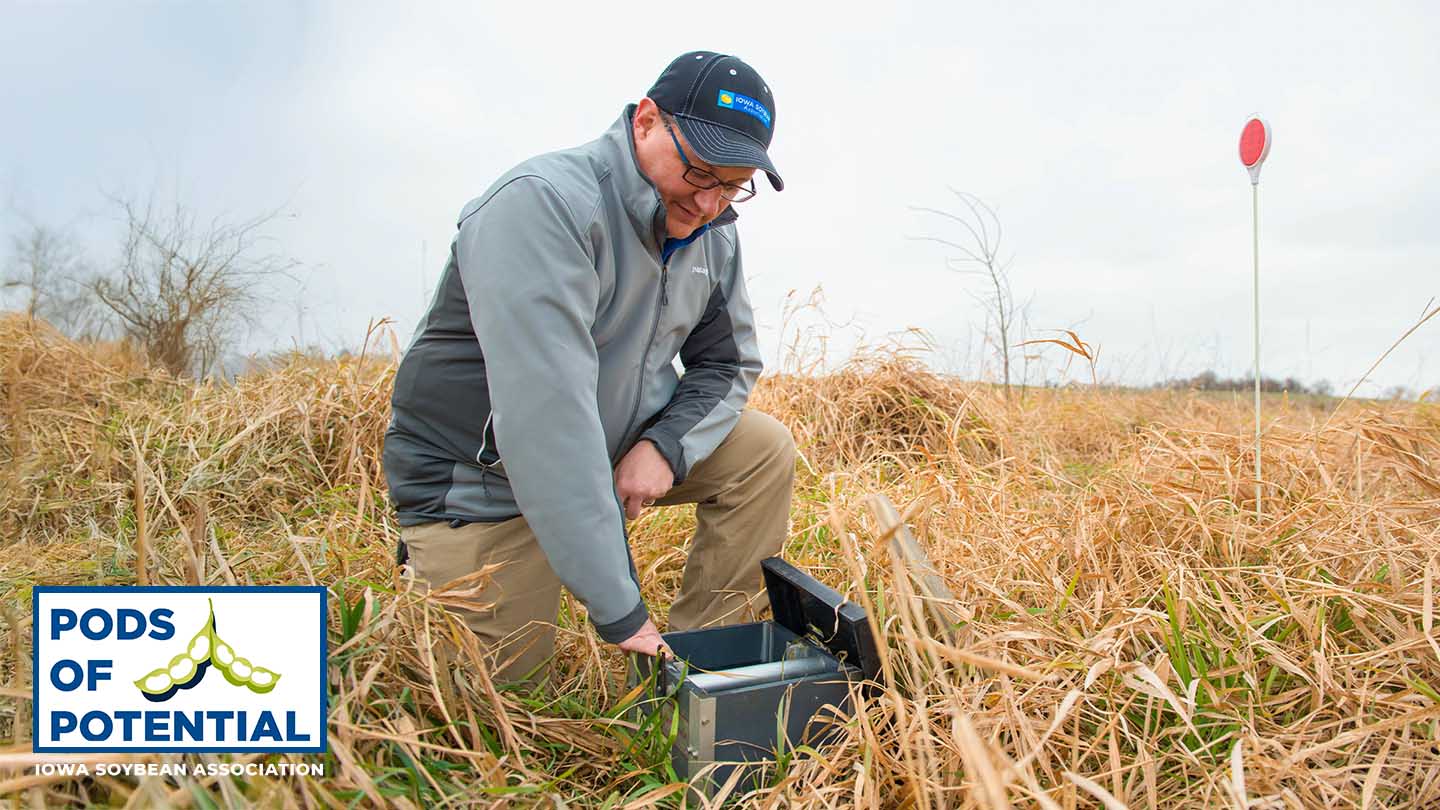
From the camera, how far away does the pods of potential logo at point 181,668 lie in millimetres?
1247

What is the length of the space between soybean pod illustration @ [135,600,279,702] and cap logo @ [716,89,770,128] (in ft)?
4.21

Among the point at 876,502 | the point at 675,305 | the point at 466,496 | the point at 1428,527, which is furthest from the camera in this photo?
the point at 1428,527

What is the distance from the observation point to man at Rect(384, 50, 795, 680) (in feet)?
5.25

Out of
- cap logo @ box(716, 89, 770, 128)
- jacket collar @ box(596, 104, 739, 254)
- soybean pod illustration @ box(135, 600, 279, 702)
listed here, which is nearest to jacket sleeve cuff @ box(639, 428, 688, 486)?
jacket collar @ box(596, 104, 739, 254)

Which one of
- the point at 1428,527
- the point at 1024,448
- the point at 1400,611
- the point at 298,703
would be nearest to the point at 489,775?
the point at 298,703

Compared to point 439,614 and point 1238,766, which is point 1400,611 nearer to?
point 1238,766

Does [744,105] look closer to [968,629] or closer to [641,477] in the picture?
[641,477]

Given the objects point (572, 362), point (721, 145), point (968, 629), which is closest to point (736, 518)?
point (968, 629)

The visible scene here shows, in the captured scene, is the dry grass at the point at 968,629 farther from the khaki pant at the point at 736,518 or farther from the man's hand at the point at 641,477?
the man's hand at the point at 641,477

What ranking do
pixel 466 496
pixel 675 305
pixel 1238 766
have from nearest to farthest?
pixel 1238 766
pixel 466 496
pixel 675 305

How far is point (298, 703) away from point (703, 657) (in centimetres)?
84

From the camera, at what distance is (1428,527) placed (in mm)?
2285


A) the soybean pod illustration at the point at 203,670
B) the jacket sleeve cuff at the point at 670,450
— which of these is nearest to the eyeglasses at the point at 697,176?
the jacket sleeve cuff at the point at 670,450

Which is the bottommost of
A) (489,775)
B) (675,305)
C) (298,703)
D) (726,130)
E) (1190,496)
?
(489,775)
